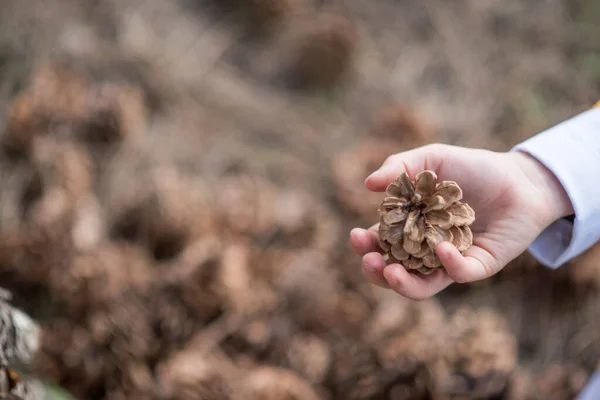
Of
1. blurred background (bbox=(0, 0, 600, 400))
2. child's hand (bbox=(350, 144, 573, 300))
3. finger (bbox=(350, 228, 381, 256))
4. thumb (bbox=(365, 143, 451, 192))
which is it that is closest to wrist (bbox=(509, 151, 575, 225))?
child's hand (bbox=(350, 144, 573, 300))

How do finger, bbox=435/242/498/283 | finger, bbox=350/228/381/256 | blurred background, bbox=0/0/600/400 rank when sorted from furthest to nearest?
blurred background, bbox=0/0/600/400 → finger, bbox=350/228/381/256 → finger, bbox=435/242/498/283

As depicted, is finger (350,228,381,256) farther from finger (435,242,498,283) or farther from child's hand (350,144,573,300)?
finger (435,242,498,283)

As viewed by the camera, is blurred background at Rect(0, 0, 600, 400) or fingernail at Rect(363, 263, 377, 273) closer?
fingernail at Rect(363, 263, 377, 273)

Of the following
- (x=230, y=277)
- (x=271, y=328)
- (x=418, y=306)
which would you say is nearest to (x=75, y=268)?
(x=230, y=277)

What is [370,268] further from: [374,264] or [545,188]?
[545,188]

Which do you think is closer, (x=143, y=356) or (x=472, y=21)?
(x=143, y=356)

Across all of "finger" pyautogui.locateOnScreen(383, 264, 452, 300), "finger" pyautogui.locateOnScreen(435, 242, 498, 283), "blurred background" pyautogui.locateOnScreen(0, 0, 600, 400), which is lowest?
"blurred background" pyautogui.locateOnScreen(0, 0, 600, 400)

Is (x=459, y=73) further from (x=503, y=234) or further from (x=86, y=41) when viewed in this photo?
(x=503, y=234)
